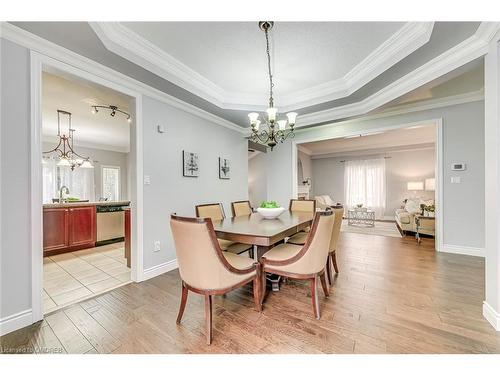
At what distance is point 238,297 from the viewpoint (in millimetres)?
2059

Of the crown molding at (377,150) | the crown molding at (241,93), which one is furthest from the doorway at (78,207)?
the crown molding at (377,150)

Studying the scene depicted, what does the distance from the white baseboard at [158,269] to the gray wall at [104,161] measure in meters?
5.35

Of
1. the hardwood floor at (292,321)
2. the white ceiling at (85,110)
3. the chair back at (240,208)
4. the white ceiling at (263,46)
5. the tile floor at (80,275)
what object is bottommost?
the tile floor at (80,275)

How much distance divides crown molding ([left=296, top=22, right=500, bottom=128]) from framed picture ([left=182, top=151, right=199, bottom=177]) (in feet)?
6.90

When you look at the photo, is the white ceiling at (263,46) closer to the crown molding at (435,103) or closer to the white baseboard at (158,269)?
the crown molding at (435,103)

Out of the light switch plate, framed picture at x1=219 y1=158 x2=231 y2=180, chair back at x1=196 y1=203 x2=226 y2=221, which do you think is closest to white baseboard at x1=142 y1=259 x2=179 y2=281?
the light switch plate

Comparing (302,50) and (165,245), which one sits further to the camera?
(165,245)

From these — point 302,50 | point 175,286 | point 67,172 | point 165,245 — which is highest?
point 302,50

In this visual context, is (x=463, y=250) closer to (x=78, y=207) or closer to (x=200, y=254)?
(x=200, y=254)

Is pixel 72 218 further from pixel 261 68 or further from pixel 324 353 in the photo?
pixel 324 353

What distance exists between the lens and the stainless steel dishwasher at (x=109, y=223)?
3977 mm

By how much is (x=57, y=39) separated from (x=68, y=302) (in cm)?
237
